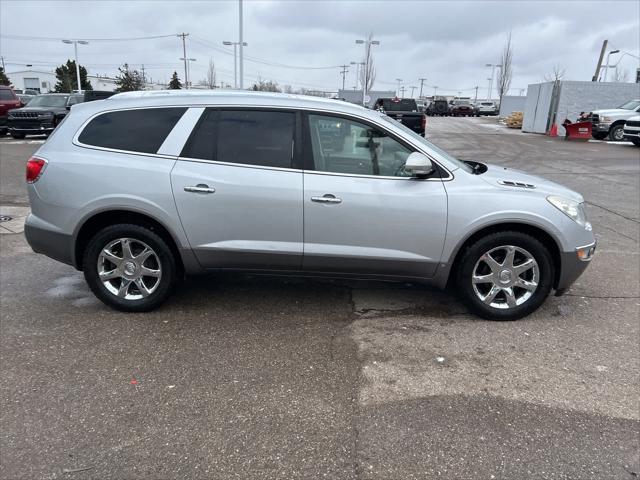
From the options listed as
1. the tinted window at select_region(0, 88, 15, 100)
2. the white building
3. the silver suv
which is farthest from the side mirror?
the white building

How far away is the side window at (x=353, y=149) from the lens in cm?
407

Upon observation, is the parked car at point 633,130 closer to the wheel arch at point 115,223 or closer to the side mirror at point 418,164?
the side mirror at point 418,164

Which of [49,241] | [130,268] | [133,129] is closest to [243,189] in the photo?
[133,129]

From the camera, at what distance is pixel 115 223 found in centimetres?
425

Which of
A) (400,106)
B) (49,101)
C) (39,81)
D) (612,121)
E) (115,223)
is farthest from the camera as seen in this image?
(39,81)

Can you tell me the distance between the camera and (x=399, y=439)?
2785mm


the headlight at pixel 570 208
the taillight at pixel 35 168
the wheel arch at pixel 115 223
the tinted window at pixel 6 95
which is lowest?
the wheel arch at pixel 115 223

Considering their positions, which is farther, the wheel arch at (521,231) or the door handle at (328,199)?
the wheel arch at (521,231)

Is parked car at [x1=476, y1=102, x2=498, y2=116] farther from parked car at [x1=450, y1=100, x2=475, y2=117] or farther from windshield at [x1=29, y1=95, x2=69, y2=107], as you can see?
windshield at [x1=29, y1=95, x2=69, y2=107]

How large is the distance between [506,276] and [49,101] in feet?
73.2

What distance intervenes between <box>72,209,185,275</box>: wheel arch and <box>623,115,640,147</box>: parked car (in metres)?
23.1

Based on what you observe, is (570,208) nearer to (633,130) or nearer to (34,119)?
(34,119)

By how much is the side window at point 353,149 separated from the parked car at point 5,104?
21380mm

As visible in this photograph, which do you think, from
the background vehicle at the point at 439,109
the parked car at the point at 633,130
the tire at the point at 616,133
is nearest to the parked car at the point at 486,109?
Answer: the background vehicle at the point at 439,109
